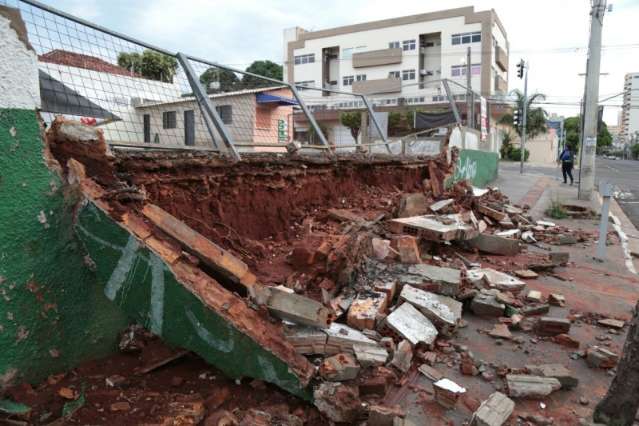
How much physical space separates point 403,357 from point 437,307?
3.03 feet

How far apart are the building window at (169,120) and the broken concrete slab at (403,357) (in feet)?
11.1

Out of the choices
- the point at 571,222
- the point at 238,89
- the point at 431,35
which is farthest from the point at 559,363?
the point at 431,35

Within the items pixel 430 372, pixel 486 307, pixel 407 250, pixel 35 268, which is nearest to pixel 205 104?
pixel 35 268

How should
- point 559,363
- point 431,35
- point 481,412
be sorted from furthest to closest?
point 431,35 < point 559,363 < point 481,412

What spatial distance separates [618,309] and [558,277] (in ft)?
4.07

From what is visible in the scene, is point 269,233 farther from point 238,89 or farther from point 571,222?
point 571,222

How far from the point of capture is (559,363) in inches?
144

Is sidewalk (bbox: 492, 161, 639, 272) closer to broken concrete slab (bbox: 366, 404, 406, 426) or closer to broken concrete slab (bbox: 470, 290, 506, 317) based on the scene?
broken concrete slab (bbox: 470, 290, 506, 317)

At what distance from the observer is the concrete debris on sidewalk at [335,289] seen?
2.57m

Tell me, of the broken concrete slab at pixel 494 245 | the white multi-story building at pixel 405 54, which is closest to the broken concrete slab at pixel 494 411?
the broken concrete slab at pixel 494 245

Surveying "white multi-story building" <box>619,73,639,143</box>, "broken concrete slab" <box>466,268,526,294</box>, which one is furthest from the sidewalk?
"white multi-story building" <box>619,73,639,143</box>

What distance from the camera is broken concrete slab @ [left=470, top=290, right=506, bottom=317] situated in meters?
4.49

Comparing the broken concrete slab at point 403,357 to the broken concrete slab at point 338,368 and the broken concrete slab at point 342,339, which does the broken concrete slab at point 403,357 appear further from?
the broken concrete slab at point 338,368

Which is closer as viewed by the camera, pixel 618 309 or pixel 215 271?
pixel 215 271
